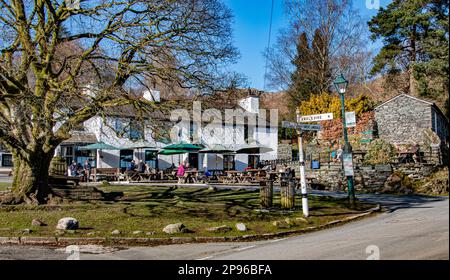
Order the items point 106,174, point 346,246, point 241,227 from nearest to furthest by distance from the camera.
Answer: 1. point 346,246
2. point 241,227
3. point 106,174

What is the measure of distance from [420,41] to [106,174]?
33.5 m

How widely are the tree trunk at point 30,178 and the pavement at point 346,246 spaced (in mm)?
5632

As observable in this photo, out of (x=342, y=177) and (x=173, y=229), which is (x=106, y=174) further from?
(x=173, y=229)

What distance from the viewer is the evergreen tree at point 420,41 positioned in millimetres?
2123

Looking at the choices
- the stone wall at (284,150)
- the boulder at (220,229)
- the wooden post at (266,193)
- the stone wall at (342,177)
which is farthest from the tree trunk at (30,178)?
the stone wall at (284,150)

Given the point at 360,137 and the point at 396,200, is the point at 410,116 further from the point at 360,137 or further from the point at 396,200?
the point at 396,200

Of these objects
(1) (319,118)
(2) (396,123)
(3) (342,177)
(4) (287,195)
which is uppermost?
(2) (396,123)

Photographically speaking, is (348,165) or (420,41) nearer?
(420,41)

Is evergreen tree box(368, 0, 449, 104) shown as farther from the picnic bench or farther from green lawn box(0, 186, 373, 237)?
the picnic bench

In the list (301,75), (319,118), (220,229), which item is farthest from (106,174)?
(319,118)

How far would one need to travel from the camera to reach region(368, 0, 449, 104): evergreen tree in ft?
6.97

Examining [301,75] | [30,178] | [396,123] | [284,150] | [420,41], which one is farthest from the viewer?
[284,150]

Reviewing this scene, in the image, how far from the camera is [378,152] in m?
29.7
